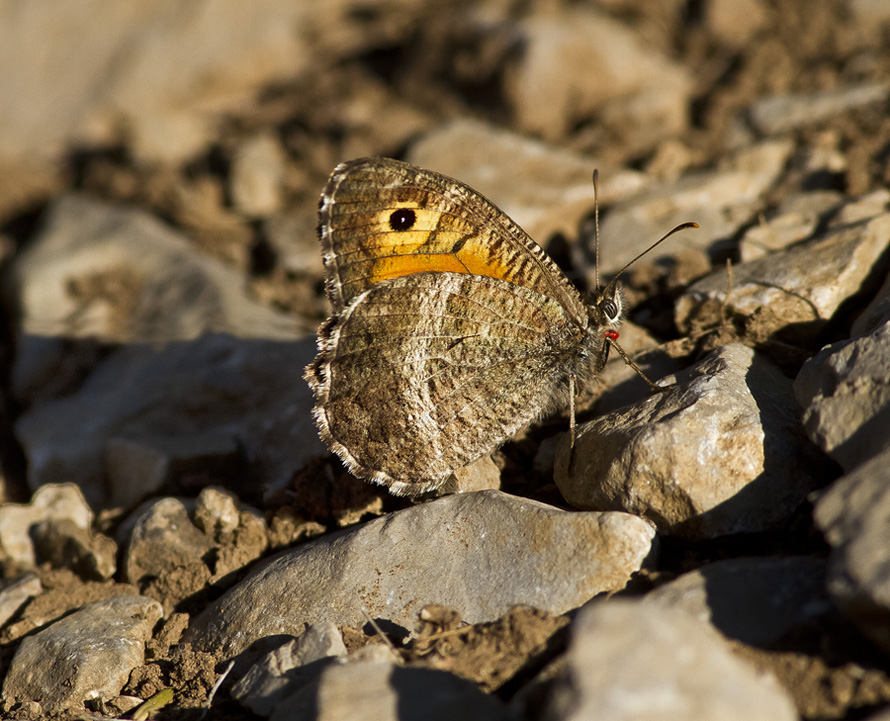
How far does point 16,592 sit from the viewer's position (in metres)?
3.91

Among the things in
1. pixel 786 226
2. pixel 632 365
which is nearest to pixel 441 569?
pixel 632 365

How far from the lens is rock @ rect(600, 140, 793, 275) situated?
493cm

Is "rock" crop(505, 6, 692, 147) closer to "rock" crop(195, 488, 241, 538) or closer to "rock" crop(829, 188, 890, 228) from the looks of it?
"rock" crop(829, 188, 890, 228)

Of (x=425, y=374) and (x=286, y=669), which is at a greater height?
(x=425, y=374)

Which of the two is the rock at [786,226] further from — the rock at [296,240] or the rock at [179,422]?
the rock at [296,240]

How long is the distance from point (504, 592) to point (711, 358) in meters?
1.44

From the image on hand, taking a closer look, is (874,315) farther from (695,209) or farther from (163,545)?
(163,545)

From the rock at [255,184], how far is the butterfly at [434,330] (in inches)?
132

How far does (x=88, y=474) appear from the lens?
4.93 metres

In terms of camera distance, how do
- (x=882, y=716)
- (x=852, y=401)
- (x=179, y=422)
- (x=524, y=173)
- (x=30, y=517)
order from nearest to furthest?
(x=882, y=716), (x=852, y=401), (x=30, y=517), (x=179, y=422), (x=524, y=173)

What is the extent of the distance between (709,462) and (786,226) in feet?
7.45

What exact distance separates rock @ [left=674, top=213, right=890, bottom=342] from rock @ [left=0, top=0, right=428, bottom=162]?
19.1 ft

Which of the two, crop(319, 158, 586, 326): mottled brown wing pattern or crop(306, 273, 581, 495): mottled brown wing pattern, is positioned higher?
crop(319, 158, 586, 326): mottled brown wing pattern

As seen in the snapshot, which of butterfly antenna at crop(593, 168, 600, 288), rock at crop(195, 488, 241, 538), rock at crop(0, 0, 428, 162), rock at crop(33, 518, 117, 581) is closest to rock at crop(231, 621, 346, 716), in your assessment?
rock at crop(195, 488, 241, 538)
